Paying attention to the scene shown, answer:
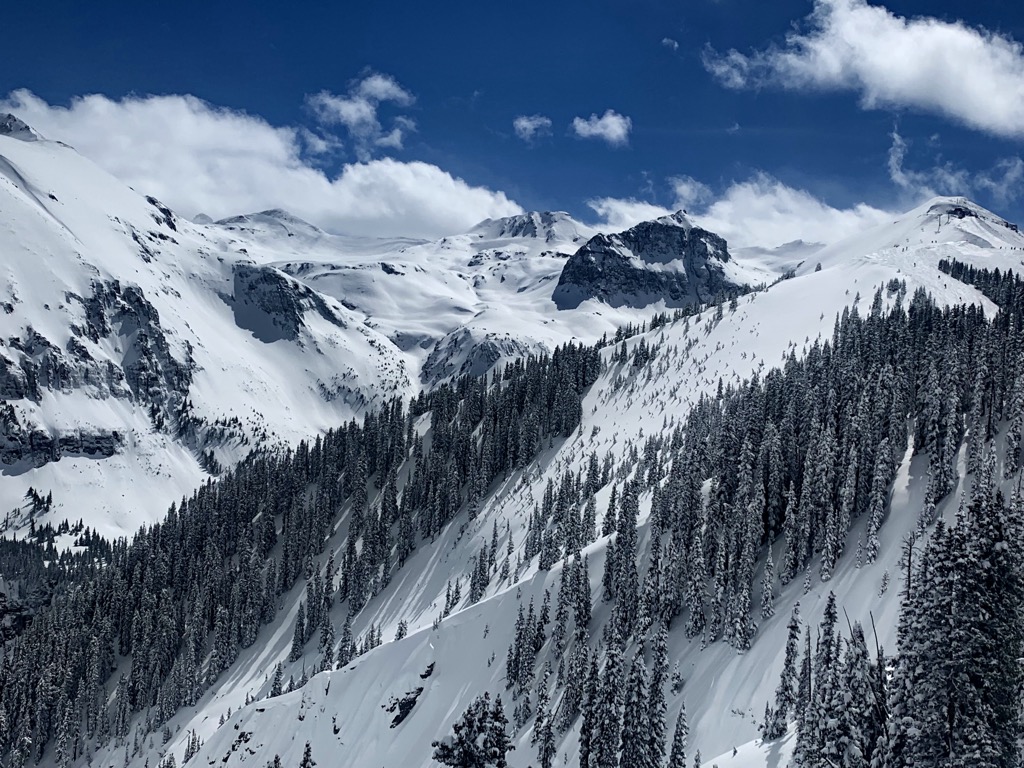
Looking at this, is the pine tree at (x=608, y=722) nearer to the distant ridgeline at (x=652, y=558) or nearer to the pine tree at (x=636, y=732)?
the distant ridgeline at (x=652, y=558)

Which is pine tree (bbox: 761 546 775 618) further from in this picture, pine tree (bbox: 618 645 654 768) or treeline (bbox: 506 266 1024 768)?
pine tree (bbox: 618 645 654 768)

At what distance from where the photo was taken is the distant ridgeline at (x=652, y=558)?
2817cm

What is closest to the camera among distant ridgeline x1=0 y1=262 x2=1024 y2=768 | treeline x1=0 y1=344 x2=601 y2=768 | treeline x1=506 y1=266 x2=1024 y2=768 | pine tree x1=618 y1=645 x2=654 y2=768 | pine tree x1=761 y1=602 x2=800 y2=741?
distant ridgeline x1=0 y1=262 x2=1024 y2=768

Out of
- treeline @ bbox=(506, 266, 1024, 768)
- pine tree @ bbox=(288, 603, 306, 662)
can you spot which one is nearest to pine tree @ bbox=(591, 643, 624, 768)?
treeline @ bbox=(506, 266, 1024, 768)

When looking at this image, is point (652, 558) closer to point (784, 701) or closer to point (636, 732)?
point (784, 701)

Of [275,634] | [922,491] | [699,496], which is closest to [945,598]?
[922,491]

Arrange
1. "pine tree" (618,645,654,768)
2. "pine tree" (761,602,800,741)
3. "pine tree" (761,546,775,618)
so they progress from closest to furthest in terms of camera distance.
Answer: "pine tree" (618,645,654,768)
"pine tree" (761,602,800,741)
"pine tree" (761,546,775,618)

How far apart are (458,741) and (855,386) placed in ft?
249

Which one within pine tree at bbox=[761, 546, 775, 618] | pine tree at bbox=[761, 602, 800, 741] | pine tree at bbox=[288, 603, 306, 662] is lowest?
pine tree at bbox=[288, 603, 306, 662]

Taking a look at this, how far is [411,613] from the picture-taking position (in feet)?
428

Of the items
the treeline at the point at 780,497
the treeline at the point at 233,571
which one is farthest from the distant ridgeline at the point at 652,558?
the treeline at the point at 233,571

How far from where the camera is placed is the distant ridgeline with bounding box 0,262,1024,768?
28.2 m

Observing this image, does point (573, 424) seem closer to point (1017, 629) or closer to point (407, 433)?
point (407, 433)

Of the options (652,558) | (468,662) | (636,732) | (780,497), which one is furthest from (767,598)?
(468,662)
